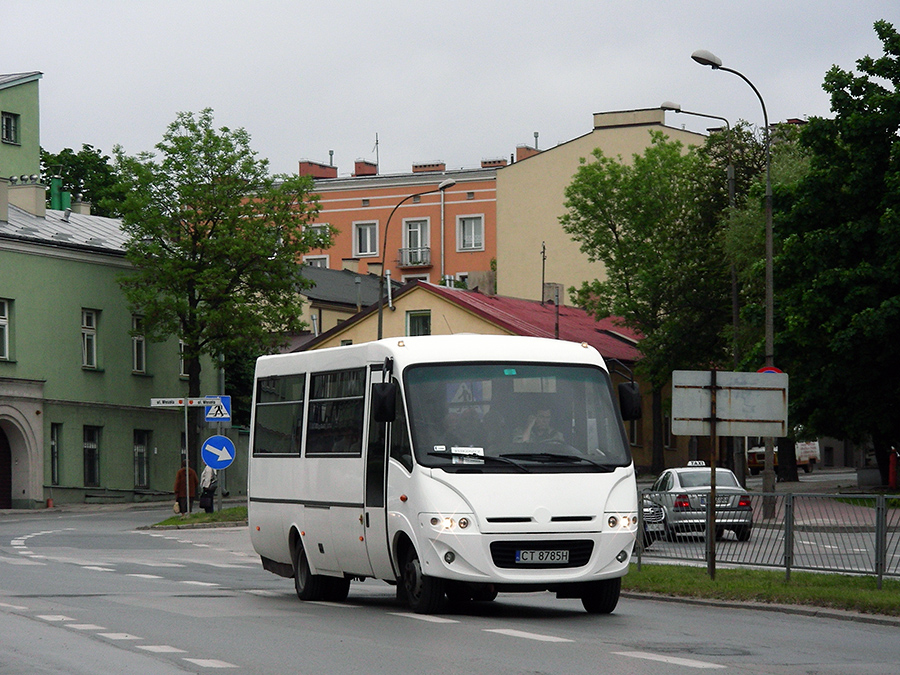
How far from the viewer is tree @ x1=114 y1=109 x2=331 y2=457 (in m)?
58.5

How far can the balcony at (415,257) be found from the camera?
314ft

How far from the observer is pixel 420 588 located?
15508 millimetres

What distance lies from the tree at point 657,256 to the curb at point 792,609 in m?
38.9

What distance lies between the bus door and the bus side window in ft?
0.28

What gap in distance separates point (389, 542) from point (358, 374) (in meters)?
2.00

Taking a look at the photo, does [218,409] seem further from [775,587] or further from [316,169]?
[316,169]

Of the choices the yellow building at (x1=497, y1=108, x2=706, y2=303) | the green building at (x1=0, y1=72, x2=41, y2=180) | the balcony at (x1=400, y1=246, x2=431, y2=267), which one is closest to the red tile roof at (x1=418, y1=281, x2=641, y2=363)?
the yellow building at (x1=497, y1=108, x2=706, y2=303)

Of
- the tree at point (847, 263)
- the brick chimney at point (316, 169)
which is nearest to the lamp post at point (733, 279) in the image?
the tree at point (847, 263)

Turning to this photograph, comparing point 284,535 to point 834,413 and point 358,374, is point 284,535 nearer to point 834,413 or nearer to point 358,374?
point 358,374

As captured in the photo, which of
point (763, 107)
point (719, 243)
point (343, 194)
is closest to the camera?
point (763, 107)

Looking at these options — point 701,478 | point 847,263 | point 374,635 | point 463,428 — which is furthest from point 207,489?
point 374,635

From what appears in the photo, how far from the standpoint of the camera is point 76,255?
5778cm

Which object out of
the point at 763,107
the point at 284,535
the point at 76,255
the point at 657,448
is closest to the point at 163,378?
the point at 76,255

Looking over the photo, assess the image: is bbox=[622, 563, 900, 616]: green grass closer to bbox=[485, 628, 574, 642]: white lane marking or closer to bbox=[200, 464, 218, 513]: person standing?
bbox=[485, 628, 574, 642]: white lane marking
